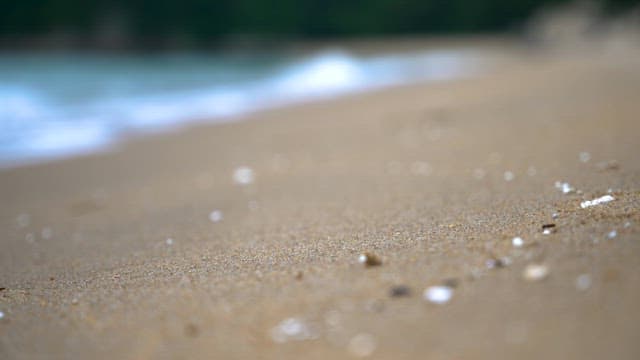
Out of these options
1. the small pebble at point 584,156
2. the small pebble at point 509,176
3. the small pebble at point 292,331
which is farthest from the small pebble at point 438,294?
the small pebble at point 584,156

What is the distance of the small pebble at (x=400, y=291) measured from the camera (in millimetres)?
1118

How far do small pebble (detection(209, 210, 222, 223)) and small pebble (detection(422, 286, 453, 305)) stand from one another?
116 cm

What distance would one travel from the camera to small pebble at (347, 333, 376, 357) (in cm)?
97

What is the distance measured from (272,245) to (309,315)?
0.54m

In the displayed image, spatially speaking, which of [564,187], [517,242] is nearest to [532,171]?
[564,187]

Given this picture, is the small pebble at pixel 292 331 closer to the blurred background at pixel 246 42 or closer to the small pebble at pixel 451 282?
the small pebble at pixel 451 282

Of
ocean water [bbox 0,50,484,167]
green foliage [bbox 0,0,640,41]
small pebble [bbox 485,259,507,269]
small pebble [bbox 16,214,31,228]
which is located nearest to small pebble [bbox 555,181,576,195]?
small pebble [bbox 485,259,507,269]

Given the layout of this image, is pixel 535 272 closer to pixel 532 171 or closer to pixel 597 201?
pixel 597 201

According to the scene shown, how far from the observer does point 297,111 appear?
580 centimetres

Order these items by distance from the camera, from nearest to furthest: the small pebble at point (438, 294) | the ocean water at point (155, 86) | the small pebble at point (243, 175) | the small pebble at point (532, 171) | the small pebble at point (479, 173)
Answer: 1. the small pebble at point (438, 294)
2. the small pebble at point (532, 171)
3. the small pebble at point (479, 173)
4. the small pebble at point (243, 175)
5. the ocean water at point (155, 86)

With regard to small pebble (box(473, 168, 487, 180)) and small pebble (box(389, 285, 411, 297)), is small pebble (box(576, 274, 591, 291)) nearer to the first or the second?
small pebble (box(389, 285, 411, 297))

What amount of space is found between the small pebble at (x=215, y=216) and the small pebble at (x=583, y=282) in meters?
1.35

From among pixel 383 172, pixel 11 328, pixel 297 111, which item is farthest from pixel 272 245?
pixel 297 111

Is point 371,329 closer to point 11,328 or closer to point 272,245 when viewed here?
point 272,245
